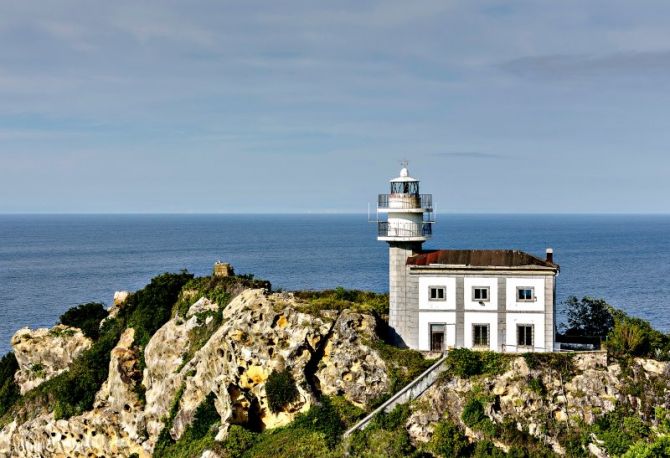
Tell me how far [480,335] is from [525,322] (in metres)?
2.41

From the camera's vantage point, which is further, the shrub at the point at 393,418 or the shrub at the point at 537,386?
the shrub at the point at 393,418

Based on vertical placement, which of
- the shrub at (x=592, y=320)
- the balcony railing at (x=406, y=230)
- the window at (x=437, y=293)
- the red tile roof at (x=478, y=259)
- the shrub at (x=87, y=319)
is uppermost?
the balcony railing at (x=406, y=230)

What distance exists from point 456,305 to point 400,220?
5.86m

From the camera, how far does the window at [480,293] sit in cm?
3712

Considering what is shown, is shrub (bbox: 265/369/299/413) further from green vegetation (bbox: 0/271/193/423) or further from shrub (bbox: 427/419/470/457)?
green vegetation (bbox: 0/271/193/423)

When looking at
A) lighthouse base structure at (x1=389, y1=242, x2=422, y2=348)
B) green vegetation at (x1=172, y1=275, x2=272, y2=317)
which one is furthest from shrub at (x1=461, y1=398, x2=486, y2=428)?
green vegetation at (x1=172, y1=275, x2=272, y2=317)

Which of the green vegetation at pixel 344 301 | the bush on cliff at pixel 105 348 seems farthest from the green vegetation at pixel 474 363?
the bush on cliff at pixel 105 348

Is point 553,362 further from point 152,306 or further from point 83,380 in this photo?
point 83,380

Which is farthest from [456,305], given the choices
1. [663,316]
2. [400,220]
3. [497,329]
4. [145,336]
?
[663,316]

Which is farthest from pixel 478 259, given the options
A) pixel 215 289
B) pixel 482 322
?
pixel 215 289

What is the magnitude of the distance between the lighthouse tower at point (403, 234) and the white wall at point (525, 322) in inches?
199

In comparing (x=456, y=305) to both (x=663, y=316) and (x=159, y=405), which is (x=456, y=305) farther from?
(x=663, y=316)

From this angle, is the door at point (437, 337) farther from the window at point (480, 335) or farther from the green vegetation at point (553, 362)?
the green vegetation at point (553, 362)

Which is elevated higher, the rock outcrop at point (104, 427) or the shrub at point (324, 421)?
the shrub at point (324, 421)
